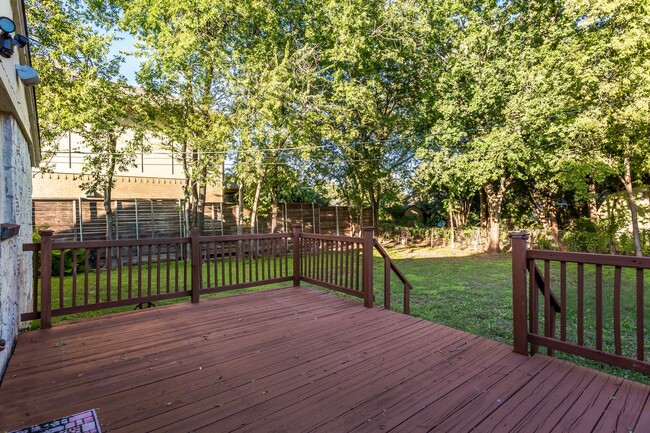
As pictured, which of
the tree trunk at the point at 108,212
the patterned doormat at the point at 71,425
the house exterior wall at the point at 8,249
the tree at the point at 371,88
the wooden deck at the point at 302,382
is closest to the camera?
the patterned doormat at the point at 71,425

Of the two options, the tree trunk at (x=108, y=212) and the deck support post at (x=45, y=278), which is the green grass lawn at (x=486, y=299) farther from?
the tree trunk at (x=108, y=212)

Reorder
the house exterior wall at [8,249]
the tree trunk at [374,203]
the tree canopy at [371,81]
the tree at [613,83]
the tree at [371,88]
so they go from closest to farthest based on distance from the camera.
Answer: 1. the house exterior wall at [8,249]
2. the tree at [613,83]
3. the tree canopy at [371,81]
4. the tree at [371,88]
5. the tree trunk at [374,203]

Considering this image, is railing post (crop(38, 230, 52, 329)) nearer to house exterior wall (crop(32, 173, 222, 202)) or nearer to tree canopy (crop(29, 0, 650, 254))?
tree canopy (crop(29, 0, 650, 254))

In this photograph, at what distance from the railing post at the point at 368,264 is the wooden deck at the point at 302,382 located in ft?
2.14

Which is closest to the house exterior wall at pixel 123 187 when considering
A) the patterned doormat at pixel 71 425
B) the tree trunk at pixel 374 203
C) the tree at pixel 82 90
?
the tree at pixel 82 90

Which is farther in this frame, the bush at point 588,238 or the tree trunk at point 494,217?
the tree trunk at point 494,217

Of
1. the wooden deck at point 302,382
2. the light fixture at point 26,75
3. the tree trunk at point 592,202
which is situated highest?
the light fixture at point 26,75

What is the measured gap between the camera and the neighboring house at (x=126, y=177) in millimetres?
9453

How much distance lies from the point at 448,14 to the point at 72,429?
12986 millimetres

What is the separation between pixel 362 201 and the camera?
14188mm

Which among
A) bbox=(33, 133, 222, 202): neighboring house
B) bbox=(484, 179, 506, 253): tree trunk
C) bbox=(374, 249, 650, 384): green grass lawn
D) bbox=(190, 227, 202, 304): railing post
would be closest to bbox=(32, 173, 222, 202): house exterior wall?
bbox=(33, 133, 222, 202): neighboring house

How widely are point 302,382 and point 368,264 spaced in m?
2.04

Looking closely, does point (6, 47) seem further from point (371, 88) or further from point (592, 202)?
point (592, 202)

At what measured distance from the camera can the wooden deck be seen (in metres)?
1.88
